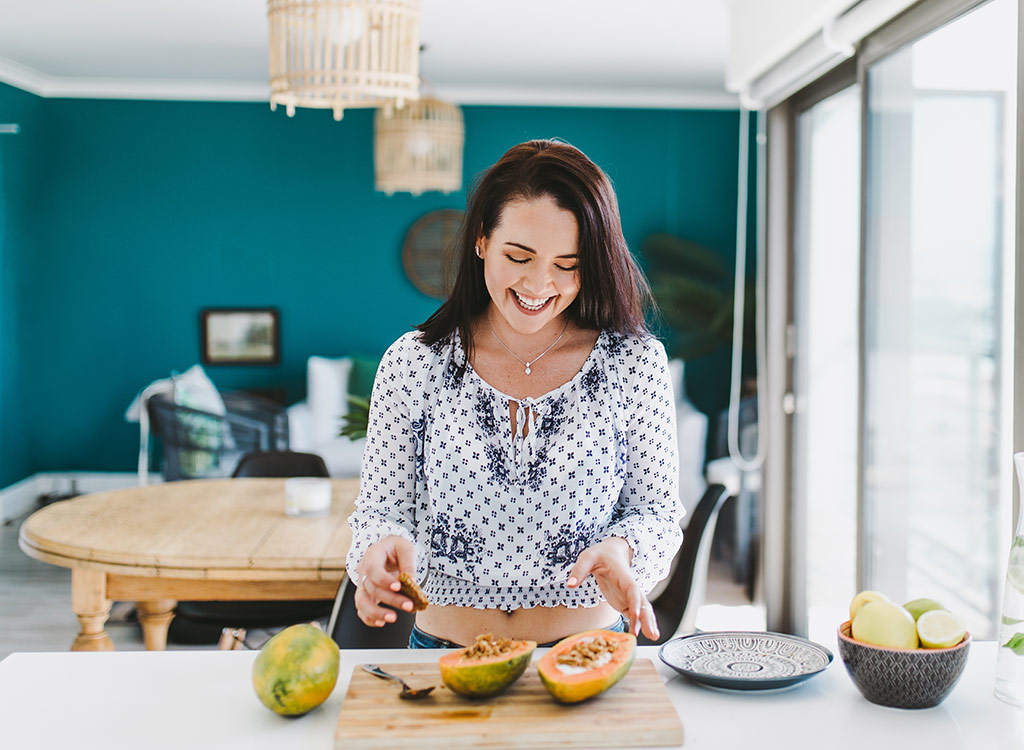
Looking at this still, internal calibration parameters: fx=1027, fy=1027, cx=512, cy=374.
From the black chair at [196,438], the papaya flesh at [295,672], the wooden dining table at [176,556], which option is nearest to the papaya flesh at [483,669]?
the papaya flesh at [295,672]

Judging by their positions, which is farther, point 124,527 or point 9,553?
point 9,553

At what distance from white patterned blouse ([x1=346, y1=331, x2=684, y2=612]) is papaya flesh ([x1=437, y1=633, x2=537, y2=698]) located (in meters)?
0.29

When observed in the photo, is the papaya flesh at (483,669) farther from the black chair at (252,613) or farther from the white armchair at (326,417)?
the white armchair at (326,417)

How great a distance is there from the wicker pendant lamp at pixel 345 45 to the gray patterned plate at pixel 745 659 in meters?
1.92

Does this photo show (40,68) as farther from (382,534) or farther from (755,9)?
(382,534)

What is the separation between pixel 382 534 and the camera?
1408 millimetres

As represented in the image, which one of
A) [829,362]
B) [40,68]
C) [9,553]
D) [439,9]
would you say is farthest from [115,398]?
[829,362]

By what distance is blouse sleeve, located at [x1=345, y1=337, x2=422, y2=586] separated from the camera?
1486mm

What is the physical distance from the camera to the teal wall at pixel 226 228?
6.33 metres

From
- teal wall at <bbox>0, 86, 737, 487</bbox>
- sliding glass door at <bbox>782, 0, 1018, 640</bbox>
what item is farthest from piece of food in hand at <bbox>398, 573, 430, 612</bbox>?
teal wall at <bbox>0, 86, 737, 487</bbox>

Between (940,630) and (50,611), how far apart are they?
12.7 ft

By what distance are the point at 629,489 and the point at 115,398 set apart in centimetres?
559

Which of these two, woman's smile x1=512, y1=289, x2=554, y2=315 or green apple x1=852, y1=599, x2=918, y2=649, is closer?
green apple x1=852, y1=599, x2=918, y2=649

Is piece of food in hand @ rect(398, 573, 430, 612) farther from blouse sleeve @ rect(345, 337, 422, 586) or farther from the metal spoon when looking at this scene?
blouse sleeve @ rect(345, 337, 422, 586)
